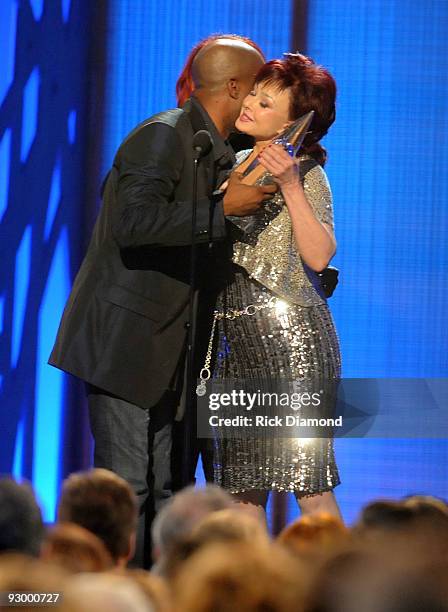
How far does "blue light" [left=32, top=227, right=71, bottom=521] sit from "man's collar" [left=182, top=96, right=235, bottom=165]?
4.16 ft

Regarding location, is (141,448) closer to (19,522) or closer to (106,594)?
(19,522)

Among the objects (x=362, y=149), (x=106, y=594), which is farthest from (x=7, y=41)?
(x=106, y=594)

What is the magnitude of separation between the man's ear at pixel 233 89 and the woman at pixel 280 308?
119 mm

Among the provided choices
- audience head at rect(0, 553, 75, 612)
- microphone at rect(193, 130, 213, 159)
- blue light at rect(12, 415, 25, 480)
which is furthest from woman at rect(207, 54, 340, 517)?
audience head at rect(0, 553, 75, 612)

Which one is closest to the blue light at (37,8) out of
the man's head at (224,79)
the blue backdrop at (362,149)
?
the blue backdrop at (362,149)

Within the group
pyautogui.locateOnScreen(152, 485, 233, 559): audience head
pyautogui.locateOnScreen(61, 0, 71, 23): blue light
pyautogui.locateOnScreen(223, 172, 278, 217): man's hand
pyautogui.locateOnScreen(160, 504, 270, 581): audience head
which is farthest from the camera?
pyautogui.locateOnScreen(61, 0, 71, 23): blue light

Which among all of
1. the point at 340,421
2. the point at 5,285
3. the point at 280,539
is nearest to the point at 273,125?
the point at 340,421

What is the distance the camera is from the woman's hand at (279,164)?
2939 millimetres

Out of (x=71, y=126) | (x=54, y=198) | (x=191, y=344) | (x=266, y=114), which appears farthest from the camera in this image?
(x=71, y=126)

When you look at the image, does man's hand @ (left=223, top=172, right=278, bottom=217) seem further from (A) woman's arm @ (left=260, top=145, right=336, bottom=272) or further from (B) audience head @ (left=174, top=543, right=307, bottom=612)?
(B) audience head @ (left=174, top=543, right=307, bottom=612)

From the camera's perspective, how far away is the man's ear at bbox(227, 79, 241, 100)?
3.23 metres

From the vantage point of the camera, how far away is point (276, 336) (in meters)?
3.07

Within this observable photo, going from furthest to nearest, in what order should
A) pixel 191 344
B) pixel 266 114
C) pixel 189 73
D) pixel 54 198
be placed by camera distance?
pixel 54 198
pixel 189 73
pixel 266 114
pixel 191 344

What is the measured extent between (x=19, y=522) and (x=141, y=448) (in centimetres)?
124
